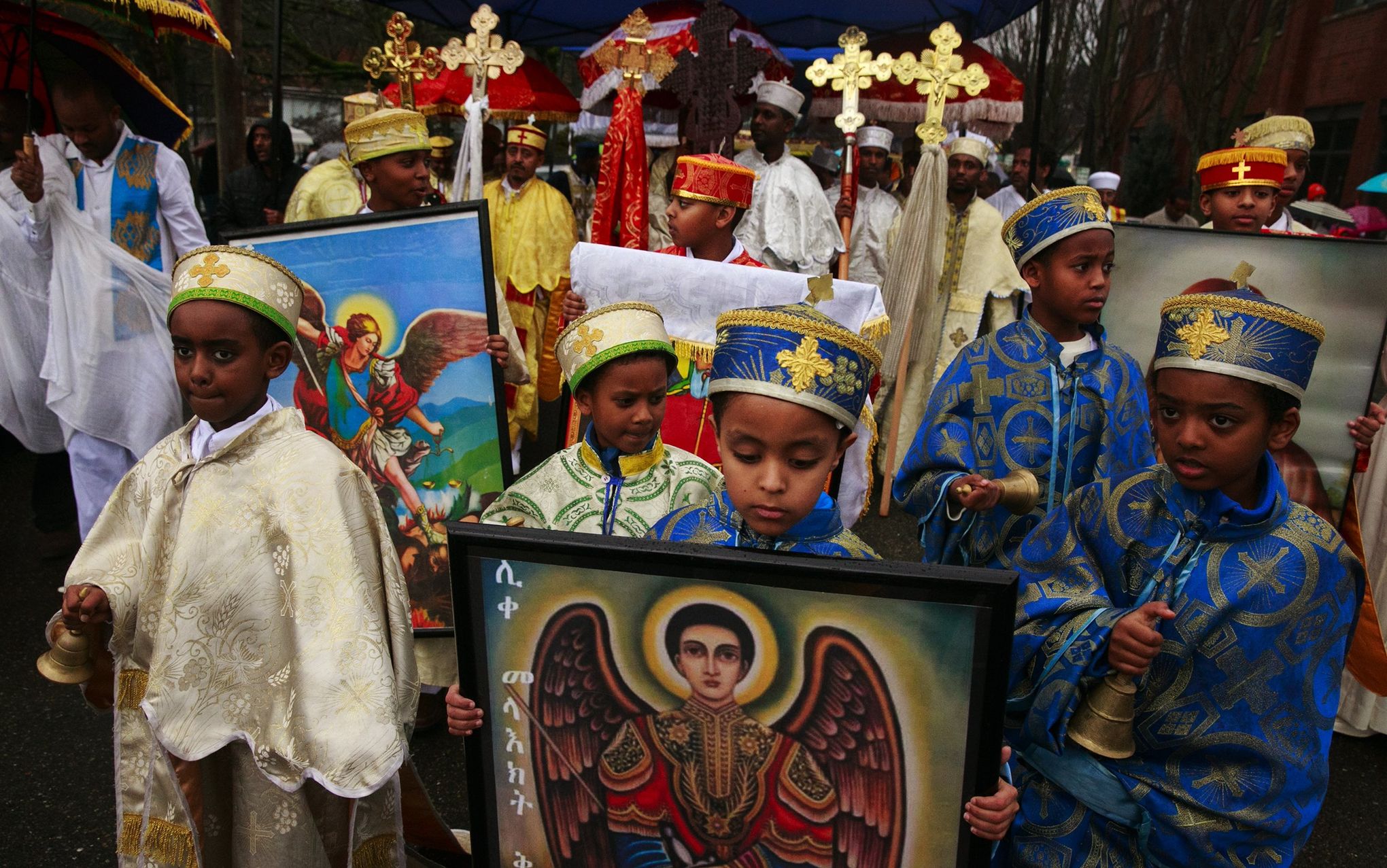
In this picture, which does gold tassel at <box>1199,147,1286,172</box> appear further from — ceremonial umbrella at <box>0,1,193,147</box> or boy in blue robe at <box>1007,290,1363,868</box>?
ceremonial umbrella at <box>0,1,193,147</box>

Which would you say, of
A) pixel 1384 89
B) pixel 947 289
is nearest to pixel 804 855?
pixel 947 289

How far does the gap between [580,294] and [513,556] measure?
95.0 inches

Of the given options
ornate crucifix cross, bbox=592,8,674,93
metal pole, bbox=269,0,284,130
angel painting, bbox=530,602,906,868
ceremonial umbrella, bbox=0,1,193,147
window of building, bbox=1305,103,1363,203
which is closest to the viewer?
angel painting, bbox=530,602,906,868

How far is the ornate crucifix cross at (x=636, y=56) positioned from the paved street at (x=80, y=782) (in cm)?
365

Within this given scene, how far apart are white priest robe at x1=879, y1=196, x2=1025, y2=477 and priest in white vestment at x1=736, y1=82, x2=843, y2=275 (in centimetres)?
93

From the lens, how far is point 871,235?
8109 millimetres

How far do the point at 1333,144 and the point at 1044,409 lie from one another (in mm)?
20540

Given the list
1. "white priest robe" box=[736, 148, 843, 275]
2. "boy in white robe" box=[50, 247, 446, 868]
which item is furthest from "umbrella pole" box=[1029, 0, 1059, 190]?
"boy in white robe" box=[50, 247, 446, 868]

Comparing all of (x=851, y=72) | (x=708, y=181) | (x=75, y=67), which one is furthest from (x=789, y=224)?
(x=75, y=67)

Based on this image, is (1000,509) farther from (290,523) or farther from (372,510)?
(290,523)

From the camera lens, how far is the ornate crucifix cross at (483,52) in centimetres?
580

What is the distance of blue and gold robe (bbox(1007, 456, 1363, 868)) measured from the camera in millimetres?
1947

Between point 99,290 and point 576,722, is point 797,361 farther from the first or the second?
point 99,290

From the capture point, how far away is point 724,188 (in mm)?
4242
